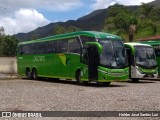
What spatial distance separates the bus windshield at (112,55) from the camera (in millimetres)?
22797

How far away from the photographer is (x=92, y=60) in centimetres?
2319

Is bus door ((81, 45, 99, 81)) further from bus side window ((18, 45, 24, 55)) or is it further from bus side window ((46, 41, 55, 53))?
bus side window ((18, 45, 24, 55))

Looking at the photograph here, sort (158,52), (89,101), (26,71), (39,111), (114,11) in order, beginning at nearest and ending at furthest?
(39,111) → (89,101) → (158,52) → (26,71) → (114,11)

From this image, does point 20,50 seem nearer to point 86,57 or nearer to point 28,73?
point 28,73

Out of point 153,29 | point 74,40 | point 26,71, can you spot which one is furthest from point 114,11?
point 74,40

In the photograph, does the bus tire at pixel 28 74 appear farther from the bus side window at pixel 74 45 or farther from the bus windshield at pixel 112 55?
the bus windshield at pixel 112 55

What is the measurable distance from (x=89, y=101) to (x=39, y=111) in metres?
3.24

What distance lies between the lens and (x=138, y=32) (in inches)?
2965

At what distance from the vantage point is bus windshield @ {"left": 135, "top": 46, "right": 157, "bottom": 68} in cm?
2777

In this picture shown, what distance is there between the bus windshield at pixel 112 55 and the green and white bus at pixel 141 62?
4.18 meters

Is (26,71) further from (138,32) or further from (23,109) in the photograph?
(138,32)

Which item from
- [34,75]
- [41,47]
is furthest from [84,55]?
[34,75]

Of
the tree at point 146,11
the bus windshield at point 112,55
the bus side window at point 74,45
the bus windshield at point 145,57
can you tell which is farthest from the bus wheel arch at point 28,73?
the tree at point 146,11

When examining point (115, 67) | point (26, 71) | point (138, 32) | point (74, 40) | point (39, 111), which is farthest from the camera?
point (138, 32)
